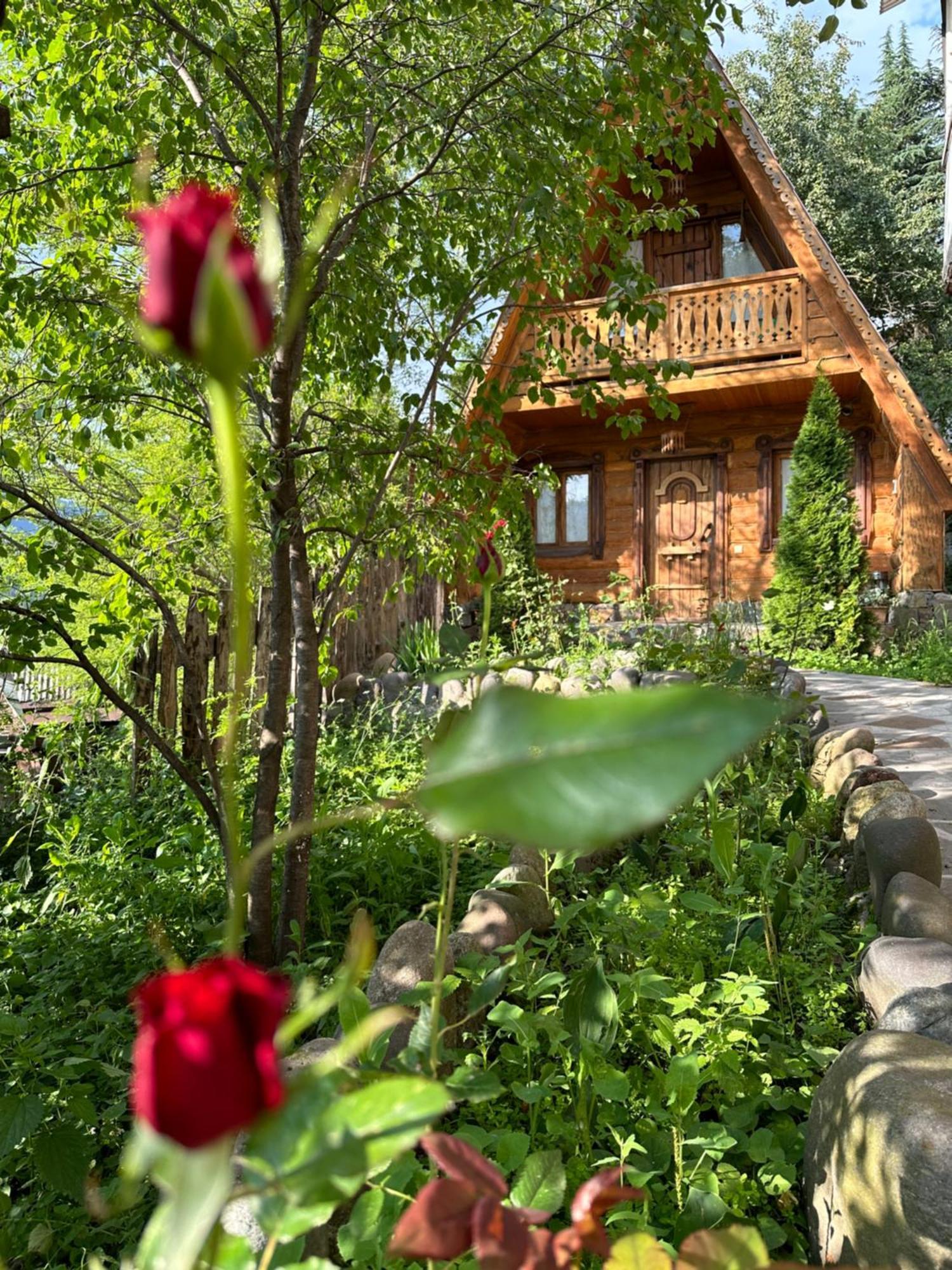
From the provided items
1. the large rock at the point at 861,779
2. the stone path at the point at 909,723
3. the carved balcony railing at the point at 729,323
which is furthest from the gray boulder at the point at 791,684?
the carved balcony railing at the point at 729,323

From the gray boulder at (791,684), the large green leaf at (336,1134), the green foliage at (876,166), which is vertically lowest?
the gray boulder at (791,684)

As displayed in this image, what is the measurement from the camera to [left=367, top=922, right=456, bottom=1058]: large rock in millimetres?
2046

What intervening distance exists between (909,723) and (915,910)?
150 inches

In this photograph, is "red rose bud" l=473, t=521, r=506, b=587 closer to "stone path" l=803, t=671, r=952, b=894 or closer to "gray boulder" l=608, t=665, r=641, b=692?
"stone path" l=803, t=671, r=952, b=894

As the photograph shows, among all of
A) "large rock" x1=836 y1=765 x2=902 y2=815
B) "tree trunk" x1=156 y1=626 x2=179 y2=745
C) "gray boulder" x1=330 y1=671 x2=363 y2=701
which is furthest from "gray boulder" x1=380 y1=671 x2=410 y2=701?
"large rock" x1=836 y1=765 x2=902 y2=815

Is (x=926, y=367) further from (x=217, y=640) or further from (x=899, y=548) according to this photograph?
(x=217, y=640)

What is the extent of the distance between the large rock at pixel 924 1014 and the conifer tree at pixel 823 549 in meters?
8.50

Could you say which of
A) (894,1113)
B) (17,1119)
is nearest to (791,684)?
(894,1113)

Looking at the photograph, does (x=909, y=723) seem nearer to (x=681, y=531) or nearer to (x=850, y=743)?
(x=850, y=743)

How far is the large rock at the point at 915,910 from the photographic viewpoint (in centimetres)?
228

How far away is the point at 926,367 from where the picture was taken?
1694 centimetres

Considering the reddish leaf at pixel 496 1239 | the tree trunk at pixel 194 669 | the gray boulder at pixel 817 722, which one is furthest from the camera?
the gray boulder at pixel 817 722

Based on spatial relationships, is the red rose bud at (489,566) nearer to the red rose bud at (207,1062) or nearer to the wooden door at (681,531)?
the red rose bud at (207,1062)

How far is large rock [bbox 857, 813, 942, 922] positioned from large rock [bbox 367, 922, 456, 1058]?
4.52ft
